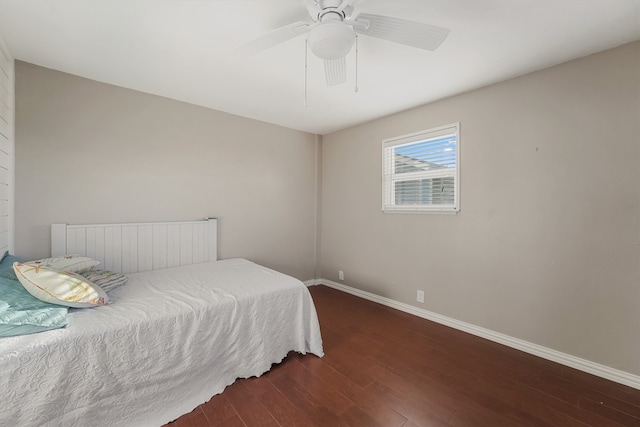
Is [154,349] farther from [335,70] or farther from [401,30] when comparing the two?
[401,30]

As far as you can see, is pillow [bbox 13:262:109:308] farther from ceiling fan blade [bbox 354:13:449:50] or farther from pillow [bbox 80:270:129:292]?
ceiling fan blade [bbox 354:13:449:50]

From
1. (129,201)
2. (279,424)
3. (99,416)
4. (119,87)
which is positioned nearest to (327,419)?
(279,424)

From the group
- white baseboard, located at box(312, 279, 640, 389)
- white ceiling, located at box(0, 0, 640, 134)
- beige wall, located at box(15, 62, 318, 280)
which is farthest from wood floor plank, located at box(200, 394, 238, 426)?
white ceiling, located at box(0, 0, 640, 134)

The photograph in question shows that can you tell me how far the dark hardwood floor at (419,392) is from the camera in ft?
4.93

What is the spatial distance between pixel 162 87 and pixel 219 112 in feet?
2.17

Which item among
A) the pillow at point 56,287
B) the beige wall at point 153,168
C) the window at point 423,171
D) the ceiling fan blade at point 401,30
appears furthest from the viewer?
the window at point 423,171

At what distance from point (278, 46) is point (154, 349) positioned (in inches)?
82.7

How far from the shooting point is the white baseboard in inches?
71.1

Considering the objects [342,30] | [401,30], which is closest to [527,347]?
[401,30]

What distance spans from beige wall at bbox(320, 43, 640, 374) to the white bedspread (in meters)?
1.55

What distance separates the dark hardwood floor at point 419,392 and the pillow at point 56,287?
2.90ft

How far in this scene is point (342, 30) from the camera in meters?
1.29

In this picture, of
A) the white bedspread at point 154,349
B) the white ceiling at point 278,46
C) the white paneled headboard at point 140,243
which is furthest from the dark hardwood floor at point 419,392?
the white ceiling at point 278,46

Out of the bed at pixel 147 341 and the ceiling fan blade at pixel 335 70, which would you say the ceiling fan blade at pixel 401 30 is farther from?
the bed at pixel 147 341
